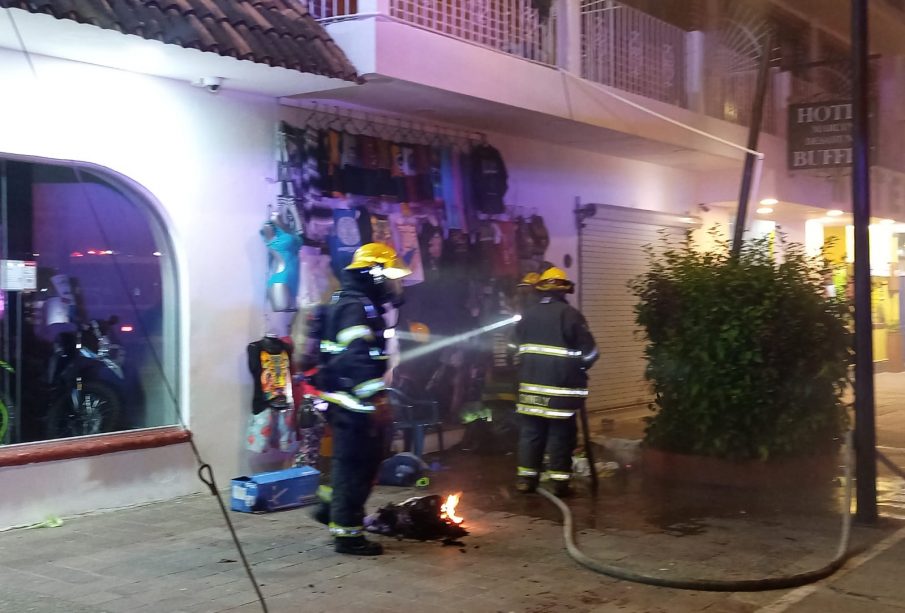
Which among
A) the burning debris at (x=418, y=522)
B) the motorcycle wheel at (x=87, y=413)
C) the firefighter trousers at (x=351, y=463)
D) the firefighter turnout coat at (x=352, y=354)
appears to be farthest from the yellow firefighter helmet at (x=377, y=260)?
the motorcycle wheel at (x=87, y=413)

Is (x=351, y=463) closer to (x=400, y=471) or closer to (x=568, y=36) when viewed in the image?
(x=400, y=471)

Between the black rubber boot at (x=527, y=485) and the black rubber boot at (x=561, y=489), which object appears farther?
the black rubber boot at (x=527, y=485)

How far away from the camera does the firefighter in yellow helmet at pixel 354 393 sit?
6.50 meters

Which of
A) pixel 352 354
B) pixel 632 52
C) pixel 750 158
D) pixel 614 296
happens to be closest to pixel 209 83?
pixel 352 354

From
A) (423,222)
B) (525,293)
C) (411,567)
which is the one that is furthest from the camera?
(525,293)

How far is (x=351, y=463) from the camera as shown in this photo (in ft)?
21.3

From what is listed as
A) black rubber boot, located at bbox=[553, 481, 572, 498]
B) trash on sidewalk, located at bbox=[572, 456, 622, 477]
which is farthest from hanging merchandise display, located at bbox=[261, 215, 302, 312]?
trash on sidewalk, located at bbox=[572, 456, 622, 477]

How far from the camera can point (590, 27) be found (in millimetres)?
12219

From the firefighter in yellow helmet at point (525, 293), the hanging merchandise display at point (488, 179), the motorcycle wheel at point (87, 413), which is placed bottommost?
the motorcycle wheel at point (87, 413)

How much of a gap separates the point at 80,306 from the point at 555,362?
4.01m

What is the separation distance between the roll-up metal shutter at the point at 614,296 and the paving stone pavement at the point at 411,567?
611 centimetres

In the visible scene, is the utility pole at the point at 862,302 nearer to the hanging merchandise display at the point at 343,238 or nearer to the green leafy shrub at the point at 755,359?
the green leafy shrub at the point at 755,359

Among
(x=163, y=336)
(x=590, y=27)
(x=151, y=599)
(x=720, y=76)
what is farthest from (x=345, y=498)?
(x=720, y=76)

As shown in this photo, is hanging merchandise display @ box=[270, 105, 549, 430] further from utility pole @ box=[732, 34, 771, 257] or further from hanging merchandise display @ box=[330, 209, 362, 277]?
utility pole @ box=[732, 34, 771, 257]
